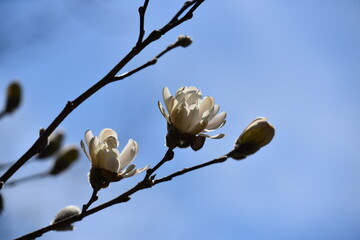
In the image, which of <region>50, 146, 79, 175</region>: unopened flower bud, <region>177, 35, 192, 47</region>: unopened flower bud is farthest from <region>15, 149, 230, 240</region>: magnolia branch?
<region>50, 146, 79, 175</region>: unopened flower bud

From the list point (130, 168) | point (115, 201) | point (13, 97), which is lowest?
point (115, 201)

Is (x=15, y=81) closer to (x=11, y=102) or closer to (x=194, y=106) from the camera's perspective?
(x=11, y=102)

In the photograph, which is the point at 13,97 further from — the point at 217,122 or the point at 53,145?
the point at 217,122

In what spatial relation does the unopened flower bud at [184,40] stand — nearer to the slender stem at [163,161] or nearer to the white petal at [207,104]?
the white petal at [207,104]

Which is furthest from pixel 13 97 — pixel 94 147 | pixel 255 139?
pixel 255 139

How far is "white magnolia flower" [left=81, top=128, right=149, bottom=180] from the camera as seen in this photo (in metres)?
0.91

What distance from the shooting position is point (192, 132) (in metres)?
0.97

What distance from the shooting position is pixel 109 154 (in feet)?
3.02

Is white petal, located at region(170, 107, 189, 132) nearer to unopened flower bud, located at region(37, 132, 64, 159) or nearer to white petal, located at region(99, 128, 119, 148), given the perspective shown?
white petal, located at region(99, 128, 119, 148)

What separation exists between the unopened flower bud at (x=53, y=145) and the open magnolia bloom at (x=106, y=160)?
73 cm

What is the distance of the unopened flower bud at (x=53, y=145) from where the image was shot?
161 cm

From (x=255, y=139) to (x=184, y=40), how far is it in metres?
0.31

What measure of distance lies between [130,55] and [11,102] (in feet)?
3.42

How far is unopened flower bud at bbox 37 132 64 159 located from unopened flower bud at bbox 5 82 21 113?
212 mm
